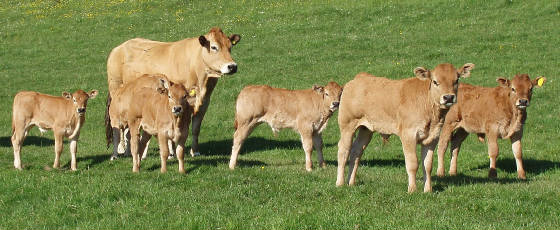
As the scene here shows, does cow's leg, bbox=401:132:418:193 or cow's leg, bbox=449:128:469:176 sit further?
cow's leg, bbox=449:128:469:176

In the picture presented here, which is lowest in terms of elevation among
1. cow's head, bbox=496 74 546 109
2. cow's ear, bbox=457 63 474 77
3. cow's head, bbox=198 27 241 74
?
cow's head, bbox=496 74 546 109

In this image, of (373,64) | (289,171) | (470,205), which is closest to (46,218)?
(289,171)

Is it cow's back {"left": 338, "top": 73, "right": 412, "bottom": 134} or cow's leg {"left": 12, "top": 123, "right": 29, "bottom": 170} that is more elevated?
cow's back {"left": 338, "top": 73, "right": 412, "bottom": 134}

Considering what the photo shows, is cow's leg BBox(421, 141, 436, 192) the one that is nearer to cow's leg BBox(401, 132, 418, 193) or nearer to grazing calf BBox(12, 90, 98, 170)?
cow's leg BBox(401, 132, 418, 193)

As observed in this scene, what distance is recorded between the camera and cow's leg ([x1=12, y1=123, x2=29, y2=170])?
15655 mm

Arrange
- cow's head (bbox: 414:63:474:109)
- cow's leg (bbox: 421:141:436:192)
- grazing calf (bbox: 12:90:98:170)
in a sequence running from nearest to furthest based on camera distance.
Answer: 1. cow's head (bbox: 414:63:474:109)
2. cow's leg (bbox: 421:141:436:192)
3. grazing calf (bbox: 12:90:98:170)

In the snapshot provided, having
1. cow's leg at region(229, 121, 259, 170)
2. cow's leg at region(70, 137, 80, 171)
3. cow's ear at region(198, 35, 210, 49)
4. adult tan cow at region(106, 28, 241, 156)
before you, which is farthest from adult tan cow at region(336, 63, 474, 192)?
cow's leg at region(70, 137, 80, 171)

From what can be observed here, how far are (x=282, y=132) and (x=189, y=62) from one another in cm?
401

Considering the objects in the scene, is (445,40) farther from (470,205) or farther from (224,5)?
(470,205)

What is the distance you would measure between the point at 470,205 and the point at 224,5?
31936mm

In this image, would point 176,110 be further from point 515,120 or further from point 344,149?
point 515,120

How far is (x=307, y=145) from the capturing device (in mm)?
15148

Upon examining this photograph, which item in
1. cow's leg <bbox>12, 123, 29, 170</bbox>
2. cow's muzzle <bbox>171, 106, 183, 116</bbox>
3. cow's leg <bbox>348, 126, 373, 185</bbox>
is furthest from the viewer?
cow's leg <bbox>12, 123, 29, 170</bbox>

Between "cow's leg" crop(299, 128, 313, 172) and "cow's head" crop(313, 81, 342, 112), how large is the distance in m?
0.76
